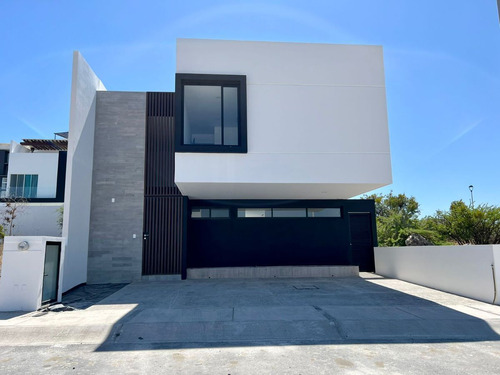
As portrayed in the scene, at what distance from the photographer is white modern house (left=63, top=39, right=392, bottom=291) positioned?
9.30 meters

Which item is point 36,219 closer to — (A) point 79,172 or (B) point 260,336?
(A) point 79,172

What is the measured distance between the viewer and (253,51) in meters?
9.52

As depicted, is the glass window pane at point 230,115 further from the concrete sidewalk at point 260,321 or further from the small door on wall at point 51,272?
the small door on wall at point 51,272

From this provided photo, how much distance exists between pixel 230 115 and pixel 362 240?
814 centimetres

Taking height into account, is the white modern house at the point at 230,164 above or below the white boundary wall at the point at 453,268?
above

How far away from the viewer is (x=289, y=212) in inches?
516

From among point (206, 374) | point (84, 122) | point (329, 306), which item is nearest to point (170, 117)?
point (84, 122)

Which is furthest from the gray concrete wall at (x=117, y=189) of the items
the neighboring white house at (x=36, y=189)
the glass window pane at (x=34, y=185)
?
the glass window pane at (x=34, y=185)

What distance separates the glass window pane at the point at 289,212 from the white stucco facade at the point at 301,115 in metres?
3.37

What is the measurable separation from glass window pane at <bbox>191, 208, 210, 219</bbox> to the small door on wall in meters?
5.07

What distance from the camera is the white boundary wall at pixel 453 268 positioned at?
7496mm

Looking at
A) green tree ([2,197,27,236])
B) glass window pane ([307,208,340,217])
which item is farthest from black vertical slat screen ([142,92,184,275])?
green tree ([2,197,27,236])

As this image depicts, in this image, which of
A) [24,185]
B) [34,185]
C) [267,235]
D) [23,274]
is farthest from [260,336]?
[24,185]

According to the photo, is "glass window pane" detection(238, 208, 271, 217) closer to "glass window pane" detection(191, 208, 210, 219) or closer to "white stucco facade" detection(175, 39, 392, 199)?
"glass window pane" detection(191, 208, 210, 219)
